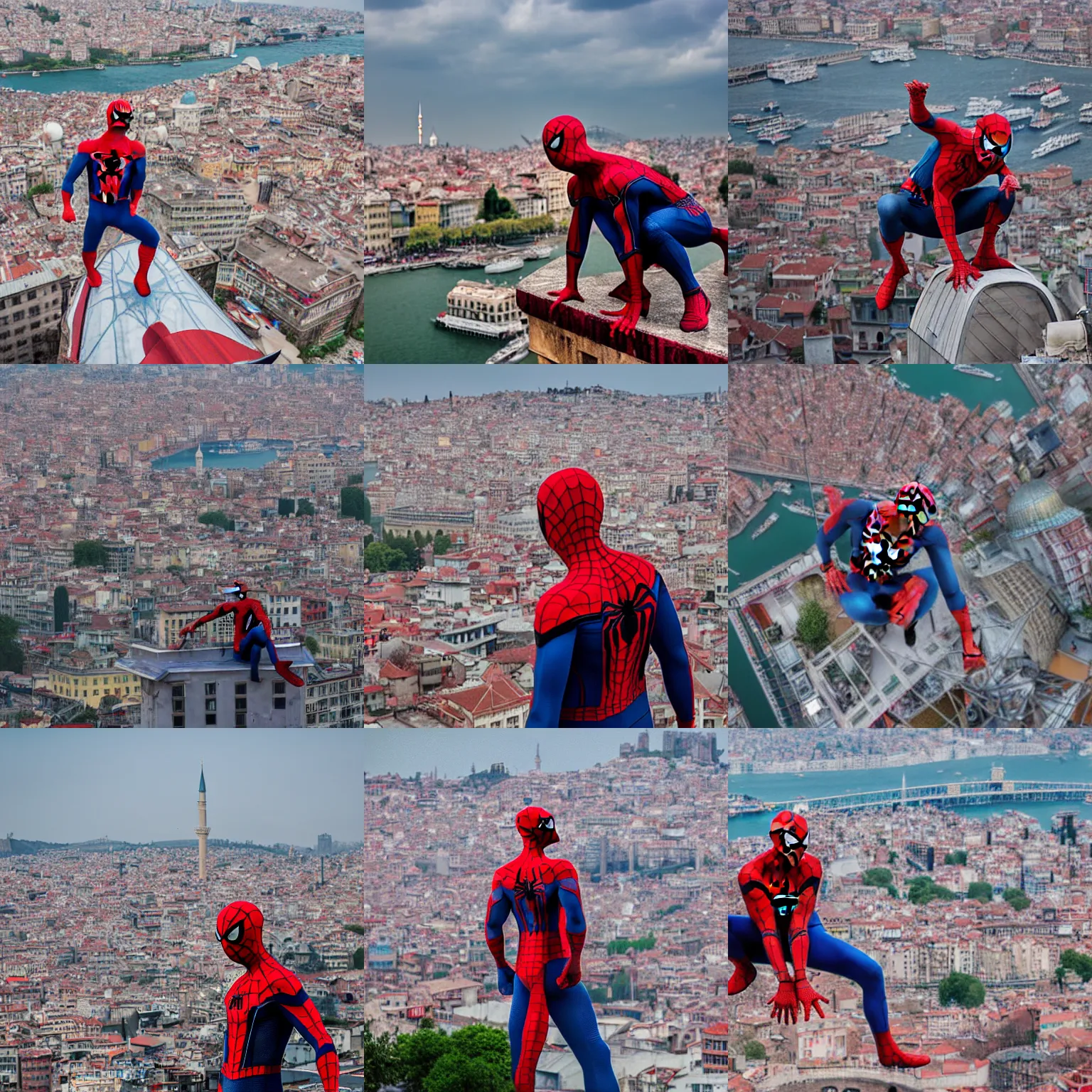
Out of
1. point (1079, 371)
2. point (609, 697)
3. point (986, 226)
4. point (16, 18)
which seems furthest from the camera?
point (16, 18)

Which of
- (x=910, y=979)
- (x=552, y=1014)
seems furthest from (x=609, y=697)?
(x=910, y=979)

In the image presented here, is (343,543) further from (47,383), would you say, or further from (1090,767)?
(1090,767)

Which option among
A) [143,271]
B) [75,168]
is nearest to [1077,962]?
[143,271]

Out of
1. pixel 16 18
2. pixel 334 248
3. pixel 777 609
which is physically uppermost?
pixel 16 18

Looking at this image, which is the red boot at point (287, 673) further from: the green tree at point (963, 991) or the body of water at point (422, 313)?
the green tree at point (963, 991)

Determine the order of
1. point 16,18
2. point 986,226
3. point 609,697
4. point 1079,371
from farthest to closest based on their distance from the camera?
point 16,18 < point 1079,371 < point 986,226 < point 609,697

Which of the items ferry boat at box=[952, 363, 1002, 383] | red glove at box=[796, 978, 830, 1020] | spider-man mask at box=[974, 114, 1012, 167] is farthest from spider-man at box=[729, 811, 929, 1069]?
spider-man mask at box=[974, 114, 1012, 167]

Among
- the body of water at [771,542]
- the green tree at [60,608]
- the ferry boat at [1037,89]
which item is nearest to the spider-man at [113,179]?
the green tree at [60,608]
